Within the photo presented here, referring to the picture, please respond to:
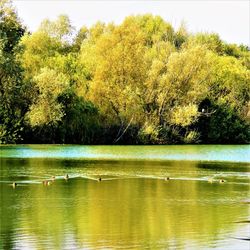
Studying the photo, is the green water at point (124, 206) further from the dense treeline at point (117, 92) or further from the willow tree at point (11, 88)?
the dense treeline at point (117, 92)

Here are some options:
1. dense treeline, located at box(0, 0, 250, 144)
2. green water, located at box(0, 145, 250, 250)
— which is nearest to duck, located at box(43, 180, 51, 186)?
green water, located at box(0, 145, 250, 250)

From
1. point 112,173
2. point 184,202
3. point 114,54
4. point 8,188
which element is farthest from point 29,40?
point 184,202

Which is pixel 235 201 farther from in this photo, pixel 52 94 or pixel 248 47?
pixel 248 47

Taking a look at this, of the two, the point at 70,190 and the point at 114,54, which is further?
the point at 114,54

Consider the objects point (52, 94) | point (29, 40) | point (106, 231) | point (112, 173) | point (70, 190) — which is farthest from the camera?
point (29, 40)

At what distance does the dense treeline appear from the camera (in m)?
51.9

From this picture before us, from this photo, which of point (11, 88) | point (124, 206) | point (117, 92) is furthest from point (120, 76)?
point (124, 206)

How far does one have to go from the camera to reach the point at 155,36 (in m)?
63.0

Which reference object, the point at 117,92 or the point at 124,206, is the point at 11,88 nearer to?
the point at 117,92

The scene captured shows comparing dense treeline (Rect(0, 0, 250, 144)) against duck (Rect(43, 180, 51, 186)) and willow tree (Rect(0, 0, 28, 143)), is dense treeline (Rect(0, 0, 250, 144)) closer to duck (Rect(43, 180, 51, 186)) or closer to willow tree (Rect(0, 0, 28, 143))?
willow tree (Rect(0, 0, 28, 143))

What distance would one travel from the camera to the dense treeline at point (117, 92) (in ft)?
170

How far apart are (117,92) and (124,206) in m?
37.6

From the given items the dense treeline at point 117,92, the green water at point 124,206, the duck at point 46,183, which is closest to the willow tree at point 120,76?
the dense treeline at point 117,92

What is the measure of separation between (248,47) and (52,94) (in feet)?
133
